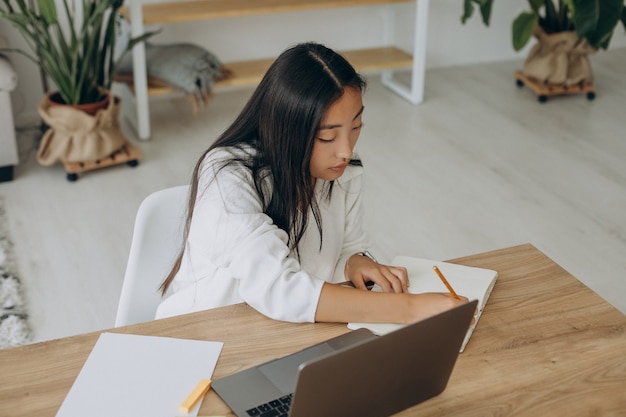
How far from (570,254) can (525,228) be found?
222mm

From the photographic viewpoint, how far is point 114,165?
3404 millimetres

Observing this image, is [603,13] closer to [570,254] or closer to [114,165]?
[570,254]

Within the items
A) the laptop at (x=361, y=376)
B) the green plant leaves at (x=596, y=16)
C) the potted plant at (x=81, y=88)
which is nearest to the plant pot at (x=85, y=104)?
the potted plant at (x=81, y=88)

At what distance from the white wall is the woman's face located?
2.62 meters

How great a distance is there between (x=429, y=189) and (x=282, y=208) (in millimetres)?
1914

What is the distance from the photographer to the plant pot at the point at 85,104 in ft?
→ 10.5

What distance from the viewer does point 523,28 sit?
399 centimetres

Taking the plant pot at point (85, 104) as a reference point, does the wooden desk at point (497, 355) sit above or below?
above

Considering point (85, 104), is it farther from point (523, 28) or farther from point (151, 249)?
point (523, 28)

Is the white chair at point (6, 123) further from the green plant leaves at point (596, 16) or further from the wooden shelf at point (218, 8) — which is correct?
the green plant leaves at point (596, 16)

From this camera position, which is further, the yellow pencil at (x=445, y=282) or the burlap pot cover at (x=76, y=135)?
the burlap pot cover at (x=76, y=135)

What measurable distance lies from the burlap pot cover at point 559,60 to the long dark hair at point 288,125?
297 cm

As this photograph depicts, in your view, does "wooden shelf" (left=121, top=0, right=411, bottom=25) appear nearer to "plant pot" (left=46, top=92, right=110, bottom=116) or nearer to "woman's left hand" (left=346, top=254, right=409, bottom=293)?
"plant pot" (left=46, top=92, right=110, bottom=116)

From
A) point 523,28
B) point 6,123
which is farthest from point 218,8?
point 523,28
